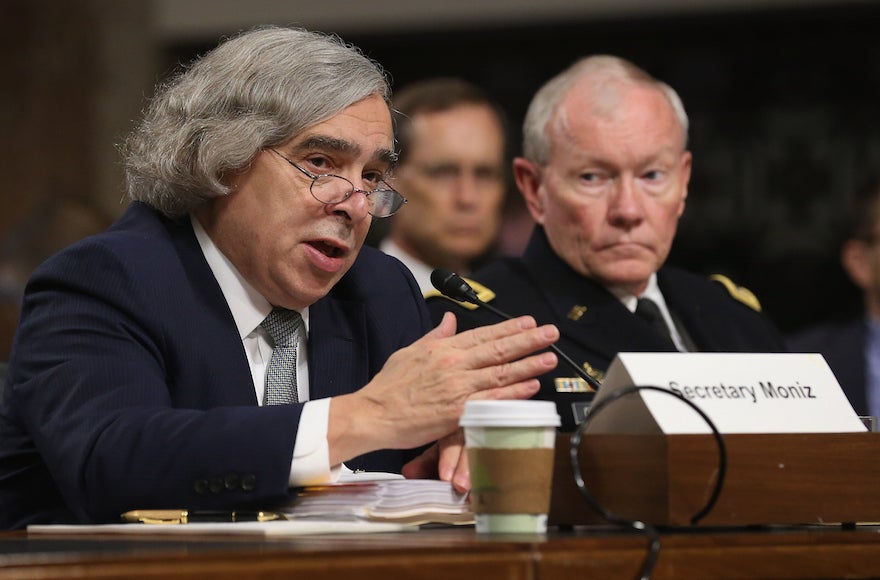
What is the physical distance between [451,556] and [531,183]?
2.05 meters

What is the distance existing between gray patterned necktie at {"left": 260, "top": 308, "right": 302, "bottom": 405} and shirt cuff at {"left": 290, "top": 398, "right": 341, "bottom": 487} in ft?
1.34

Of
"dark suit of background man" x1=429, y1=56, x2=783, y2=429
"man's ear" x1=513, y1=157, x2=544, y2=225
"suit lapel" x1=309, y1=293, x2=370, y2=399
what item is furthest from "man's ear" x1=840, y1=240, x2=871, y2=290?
"suit lapel" x1=309, y1=293, x2=370, y2=399

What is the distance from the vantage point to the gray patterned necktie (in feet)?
7.41

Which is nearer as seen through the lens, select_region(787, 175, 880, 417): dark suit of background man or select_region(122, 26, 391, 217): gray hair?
select_region(122, 26, 391, 217): gray hair

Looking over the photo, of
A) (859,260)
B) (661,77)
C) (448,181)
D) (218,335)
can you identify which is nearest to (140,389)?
(218,335)

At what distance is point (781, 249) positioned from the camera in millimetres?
6141

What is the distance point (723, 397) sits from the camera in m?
1.70

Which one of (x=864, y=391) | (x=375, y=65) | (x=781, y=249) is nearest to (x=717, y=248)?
(x=781, y=249)

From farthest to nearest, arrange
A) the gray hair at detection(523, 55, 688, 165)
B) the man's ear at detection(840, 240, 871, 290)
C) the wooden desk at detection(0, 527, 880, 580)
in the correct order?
the man's ear at detection(840, 240, 871, 290) < the gray hair at detection(523, 55, 688, 165) < the wooden desk at detection(0, 527, 880, 580)

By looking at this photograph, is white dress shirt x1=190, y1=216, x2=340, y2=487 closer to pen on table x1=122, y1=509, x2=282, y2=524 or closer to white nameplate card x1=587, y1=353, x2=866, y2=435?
pen on table x1=122, y1=509, x2=282, y2=524

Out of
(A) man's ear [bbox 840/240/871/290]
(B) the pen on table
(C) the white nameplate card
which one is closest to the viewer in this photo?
(C) the white nameplate card

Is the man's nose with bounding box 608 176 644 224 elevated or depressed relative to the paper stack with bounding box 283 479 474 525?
elevated

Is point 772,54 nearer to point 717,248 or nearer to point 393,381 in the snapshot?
point 717,248

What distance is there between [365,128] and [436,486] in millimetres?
686
